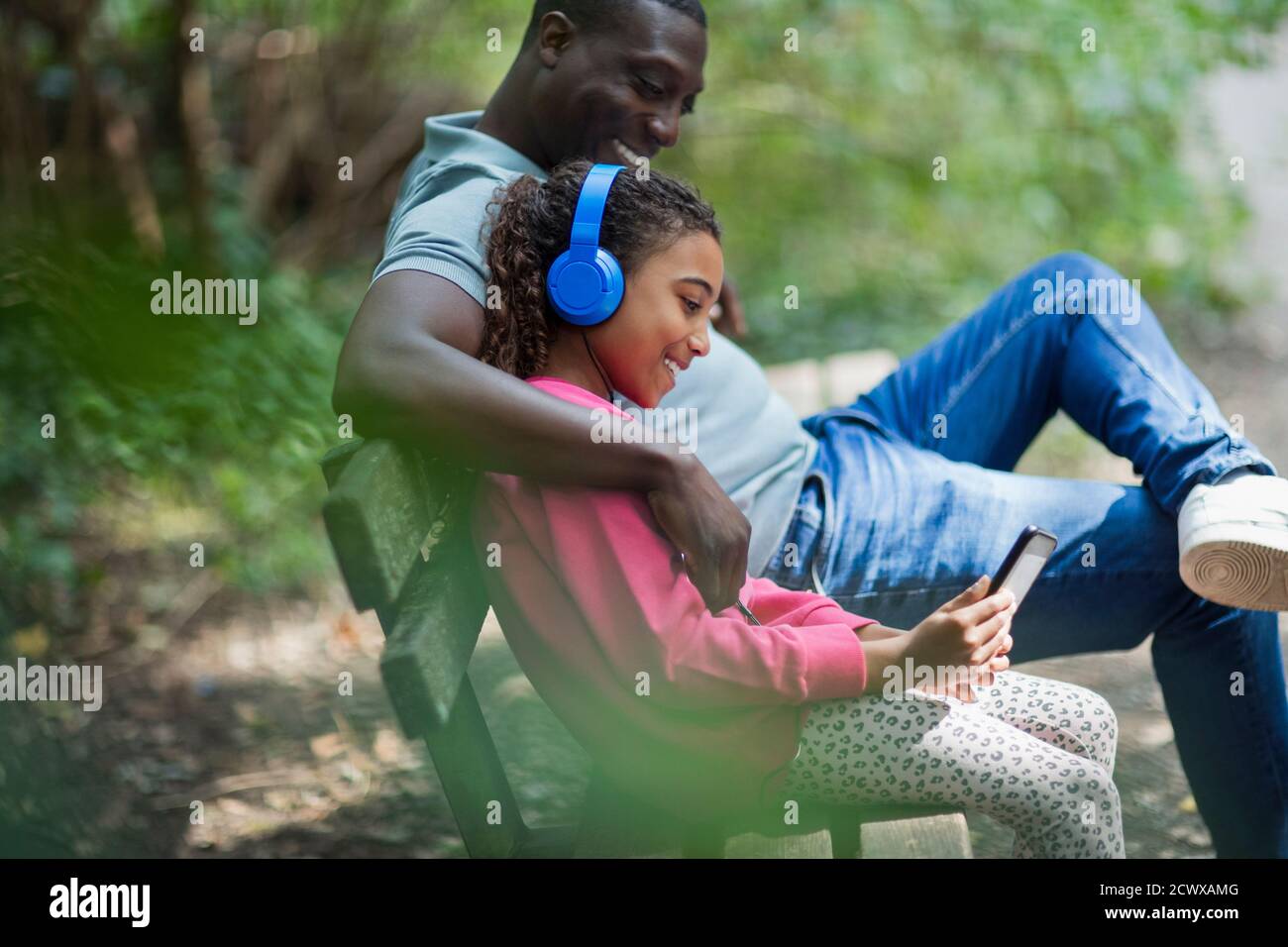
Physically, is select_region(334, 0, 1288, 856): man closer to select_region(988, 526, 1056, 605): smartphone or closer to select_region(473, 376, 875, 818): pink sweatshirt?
select_region(988, 526, 1056, 605): smartphone

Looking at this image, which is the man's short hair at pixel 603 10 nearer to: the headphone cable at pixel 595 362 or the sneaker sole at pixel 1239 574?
the headphone cable at pixel 595 362

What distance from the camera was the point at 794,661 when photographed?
64.1 inches

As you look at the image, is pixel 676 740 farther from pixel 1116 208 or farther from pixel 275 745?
pixel 1116 208

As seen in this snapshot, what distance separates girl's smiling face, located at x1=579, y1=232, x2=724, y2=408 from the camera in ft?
5.67

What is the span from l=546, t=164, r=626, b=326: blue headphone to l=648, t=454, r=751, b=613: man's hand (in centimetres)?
23

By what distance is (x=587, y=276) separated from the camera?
1690mm

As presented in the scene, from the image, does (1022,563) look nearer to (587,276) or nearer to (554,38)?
(587,276)

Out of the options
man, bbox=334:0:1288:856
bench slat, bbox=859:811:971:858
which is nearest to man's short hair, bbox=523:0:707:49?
man, bbox=334:0:1288:856

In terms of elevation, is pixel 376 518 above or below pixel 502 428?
below

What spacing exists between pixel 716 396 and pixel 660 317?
0.45 m

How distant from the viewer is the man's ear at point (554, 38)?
2.19 metres

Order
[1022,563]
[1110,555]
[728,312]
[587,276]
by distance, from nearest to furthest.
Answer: [587,276] < [1022,563] < [1110,555] < [728,312]

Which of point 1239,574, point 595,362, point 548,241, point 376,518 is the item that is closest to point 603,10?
point 548,241

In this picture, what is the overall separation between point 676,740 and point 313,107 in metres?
5.37
